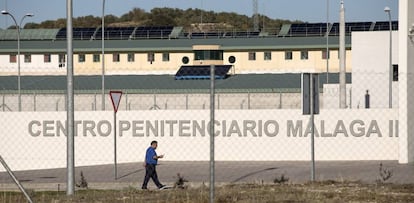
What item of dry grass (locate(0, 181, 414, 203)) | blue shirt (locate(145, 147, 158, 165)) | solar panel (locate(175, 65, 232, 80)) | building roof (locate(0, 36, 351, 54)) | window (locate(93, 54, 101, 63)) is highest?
building roof (locate(0, 36, 351, 54))

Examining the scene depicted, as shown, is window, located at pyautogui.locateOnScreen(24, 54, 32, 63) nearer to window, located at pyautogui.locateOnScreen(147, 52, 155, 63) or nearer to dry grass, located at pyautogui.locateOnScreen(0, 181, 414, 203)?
window, located at pyautogui.locateOnScreen(147, 52, 155, 63)

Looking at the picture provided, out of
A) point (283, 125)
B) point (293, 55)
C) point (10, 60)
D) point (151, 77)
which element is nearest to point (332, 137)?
point (283, 125)

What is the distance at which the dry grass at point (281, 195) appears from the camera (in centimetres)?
1650

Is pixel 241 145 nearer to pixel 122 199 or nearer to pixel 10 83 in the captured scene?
pixel 122 199

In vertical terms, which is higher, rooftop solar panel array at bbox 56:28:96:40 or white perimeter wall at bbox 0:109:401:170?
rooftop solar panel array at bbox 56:28:96:40

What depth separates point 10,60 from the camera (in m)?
73.2

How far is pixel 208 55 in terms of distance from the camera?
69.1m

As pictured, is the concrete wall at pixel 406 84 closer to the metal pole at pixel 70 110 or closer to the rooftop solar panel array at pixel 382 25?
the metal pole at pixel 70 110

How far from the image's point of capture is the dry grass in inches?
650

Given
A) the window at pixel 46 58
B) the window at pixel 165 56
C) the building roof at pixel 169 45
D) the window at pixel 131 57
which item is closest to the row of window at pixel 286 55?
the building roof at pixel 169 45

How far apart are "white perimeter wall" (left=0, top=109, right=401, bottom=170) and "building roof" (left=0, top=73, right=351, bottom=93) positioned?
12297 millimetres

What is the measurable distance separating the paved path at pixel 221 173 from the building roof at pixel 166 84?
1471cm

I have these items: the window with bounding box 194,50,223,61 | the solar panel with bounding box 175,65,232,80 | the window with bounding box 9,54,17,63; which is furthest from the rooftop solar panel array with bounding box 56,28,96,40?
the solar panel with bounding box 175,65,232,80

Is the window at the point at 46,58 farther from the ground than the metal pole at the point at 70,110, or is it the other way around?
the window at the point at 46,58
